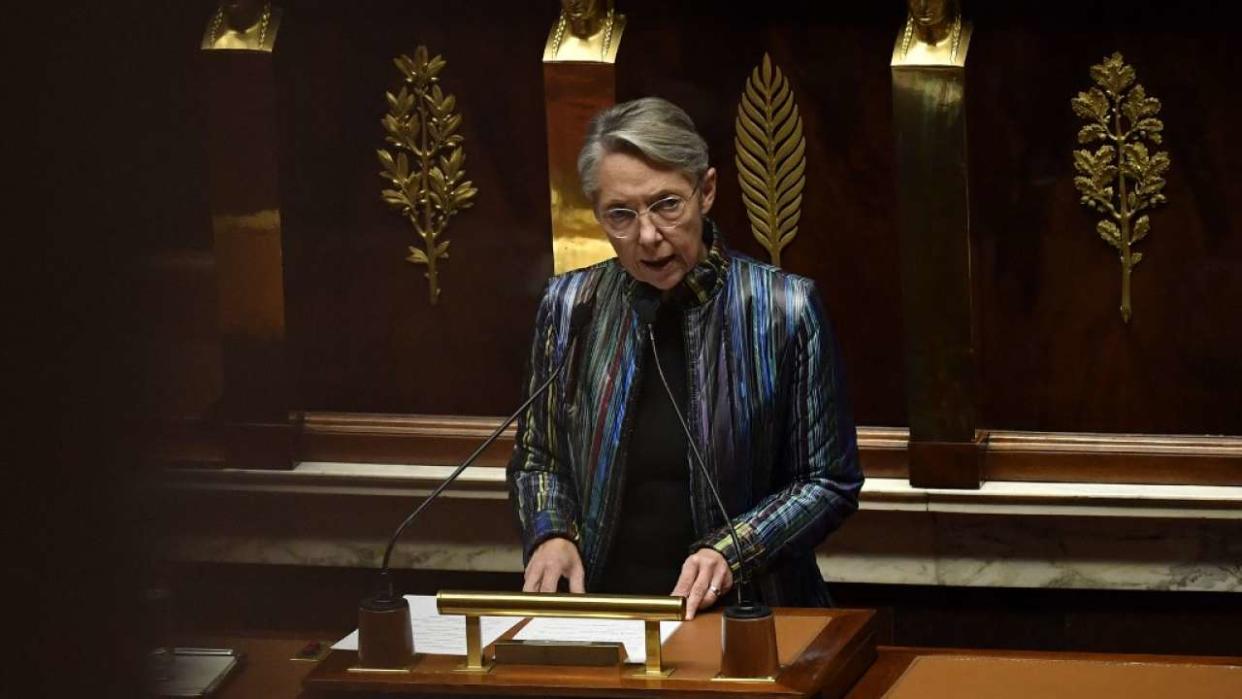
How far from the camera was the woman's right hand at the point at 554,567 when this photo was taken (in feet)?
7.06

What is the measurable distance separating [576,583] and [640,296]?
392 millimetres

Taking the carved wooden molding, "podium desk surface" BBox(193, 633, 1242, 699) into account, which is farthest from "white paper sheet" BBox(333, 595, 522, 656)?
the carved wooden molding

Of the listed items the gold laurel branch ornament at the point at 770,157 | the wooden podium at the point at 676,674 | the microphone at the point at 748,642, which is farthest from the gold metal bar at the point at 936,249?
the microphone at the point at 748,642

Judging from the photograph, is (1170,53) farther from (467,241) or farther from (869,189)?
(467,241)

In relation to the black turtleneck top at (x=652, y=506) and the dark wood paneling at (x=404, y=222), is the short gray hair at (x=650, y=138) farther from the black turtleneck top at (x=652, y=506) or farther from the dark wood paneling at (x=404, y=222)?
the dark wood paneling at (x=404, y=222)

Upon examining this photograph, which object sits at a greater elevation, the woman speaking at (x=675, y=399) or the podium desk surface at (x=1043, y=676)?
the woman speaking at (x=675, y=399)

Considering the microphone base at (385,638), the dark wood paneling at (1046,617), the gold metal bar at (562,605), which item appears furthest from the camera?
the dark wood paneling at (1046,617)

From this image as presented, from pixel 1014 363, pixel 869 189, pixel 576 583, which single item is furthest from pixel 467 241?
pixel 576 583

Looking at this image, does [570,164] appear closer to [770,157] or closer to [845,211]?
[770,157]

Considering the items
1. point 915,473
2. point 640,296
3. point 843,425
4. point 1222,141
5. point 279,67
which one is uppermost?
point 279,67

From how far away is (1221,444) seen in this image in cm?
347

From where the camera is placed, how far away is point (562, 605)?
1.69m

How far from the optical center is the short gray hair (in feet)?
7.10

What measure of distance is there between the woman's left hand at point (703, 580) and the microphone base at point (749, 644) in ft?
0.99
